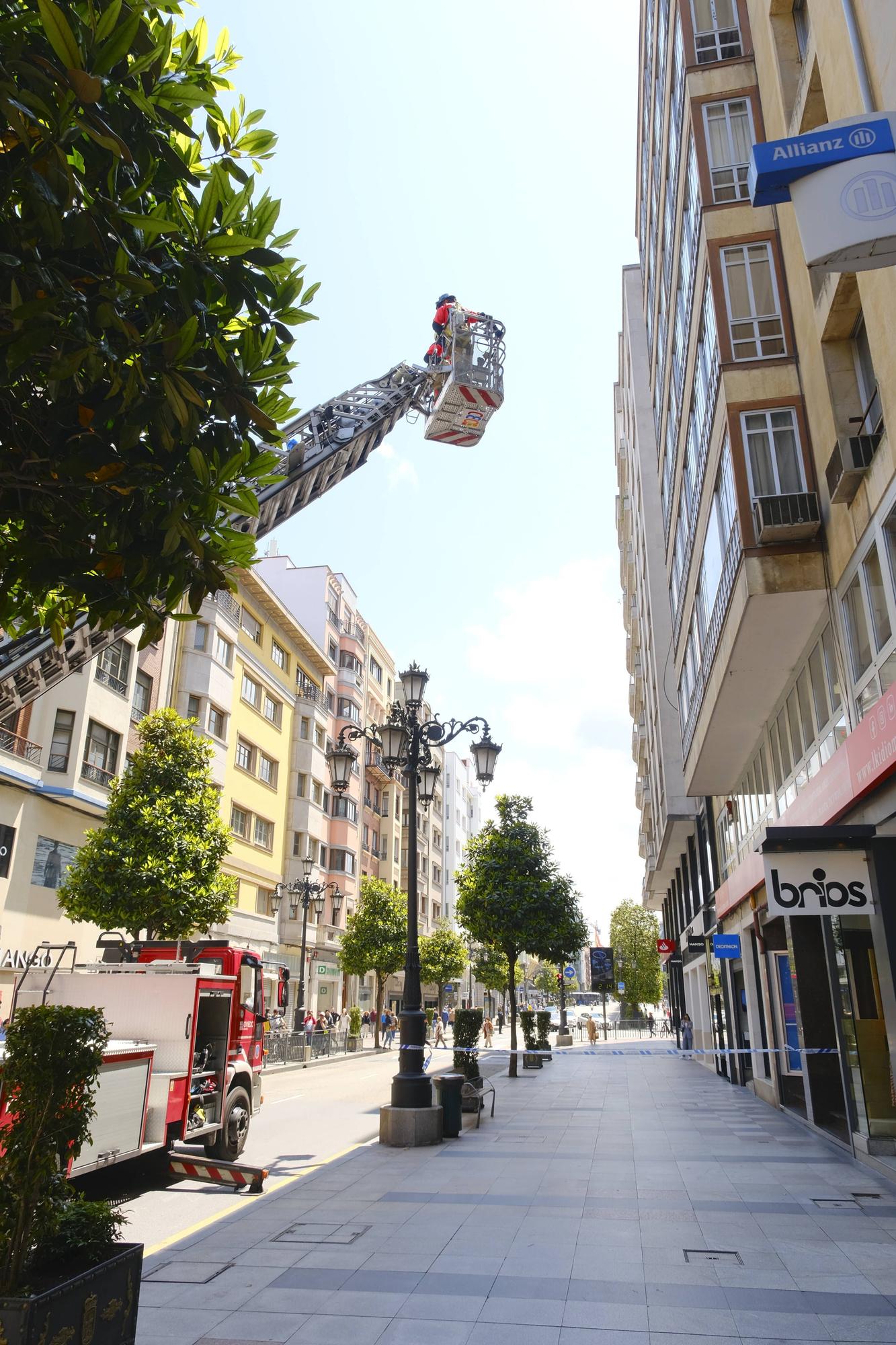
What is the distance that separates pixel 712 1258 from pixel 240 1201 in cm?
532

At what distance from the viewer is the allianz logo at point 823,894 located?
11.3 m

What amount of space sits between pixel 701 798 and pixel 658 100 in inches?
763

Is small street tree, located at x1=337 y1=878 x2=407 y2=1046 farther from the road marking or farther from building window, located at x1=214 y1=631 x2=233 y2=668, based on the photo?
the road marking

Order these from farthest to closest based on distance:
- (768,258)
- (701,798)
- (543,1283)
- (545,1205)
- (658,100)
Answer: (701,798)
(658,100)
(768,258)
(545,1205)
(543,1283)

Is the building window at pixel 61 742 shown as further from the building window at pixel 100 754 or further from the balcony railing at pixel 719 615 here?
the balcony railing at pixel 719 615

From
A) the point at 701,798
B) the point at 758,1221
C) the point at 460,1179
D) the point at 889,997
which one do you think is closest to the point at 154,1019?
the point at 460,1179

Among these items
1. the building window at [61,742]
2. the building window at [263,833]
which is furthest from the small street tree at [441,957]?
the building window at [61,742]

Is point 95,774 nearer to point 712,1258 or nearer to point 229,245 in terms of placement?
point 712,1258

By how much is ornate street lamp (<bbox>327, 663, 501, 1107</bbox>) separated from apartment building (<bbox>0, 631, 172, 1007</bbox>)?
7.59m

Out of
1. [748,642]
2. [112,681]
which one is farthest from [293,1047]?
[748,642]

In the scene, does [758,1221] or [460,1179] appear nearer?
[758,1221]

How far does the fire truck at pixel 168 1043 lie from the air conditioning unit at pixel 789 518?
950 cm

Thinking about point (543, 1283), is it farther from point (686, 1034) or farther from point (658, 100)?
point (686, 1034)

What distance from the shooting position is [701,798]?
30.3 meters
